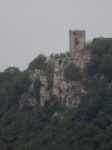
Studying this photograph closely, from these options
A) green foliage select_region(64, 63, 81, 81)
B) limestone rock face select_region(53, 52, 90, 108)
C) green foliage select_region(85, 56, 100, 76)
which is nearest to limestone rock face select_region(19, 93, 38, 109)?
limestone rock face select_region(53, 52, 90, 108)

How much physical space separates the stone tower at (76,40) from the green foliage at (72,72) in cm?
304

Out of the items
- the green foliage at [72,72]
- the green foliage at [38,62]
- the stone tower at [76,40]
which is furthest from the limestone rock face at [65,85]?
the green foliage at [38,62]

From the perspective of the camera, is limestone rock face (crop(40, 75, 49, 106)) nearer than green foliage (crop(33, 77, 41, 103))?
Yes

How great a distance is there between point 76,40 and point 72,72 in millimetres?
4621

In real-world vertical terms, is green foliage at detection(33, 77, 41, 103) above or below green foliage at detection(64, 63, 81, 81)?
below

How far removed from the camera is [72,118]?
4053cm

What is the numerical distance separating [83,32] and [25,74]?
28.4 ft

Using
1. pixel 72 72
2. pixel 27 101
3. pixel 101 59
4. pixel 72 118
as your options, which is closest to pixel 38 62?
pixel 27 101

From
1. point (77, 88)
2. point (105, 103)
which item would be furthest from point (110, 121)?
point (77, 88)

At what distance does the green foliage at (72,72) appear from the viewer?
4216 centimetres

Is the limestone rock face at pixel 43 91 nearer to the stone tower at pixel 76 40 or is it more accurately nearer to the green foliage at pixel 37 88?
the green foliage at pixel 37 88

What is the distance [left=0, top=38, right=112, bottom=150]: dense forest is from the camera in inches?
1463

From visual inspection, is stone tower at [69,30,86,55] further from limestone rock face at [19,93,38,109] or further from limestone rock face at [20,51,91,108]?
limestone rock face at [19,93,38,109]

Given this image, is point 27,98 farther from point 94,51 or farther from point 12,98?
point 94,51
